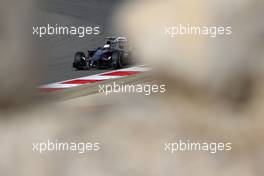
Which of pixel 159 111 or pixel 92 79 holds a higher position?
pixel 92 79

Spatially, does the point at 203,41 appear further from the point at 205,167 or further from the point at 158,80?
the point at 205,167

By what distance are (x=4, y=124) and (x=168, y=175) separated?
0.68 m

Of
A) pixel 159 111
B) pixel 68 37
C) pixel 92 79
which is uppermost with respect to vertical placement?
pixel 68 37

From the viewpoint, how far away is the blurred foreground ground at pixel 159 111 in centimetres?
178

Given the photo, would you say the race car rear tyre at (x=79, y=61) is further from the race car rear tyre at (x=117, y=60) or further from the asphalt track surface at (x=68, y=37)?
the race car rear tyre at (x=117, y=60)

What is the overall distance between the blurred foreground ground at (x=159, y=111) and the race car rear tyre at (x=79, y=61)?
125 millimetres

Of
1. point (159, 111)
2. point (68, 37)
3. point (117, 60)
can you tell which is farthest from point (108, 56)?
point (159, 111)

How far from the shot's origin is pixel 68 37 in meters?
1.82

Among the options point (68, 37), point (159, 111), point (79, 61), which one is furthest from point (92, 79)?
point (159, 111)

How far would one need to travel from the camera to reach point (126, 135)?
5.93ft

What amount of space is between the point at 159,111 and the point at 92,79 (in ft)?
0.96

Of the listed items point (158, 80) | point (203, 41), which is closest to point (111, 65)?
point (158, 80)

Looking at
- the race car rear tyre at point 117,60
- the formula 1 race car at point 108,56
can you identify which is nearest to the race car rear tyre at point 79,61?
Result: the formula 1 race car at point 108,56

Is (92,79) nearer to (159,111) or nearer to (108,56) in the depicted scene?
(108,56)
